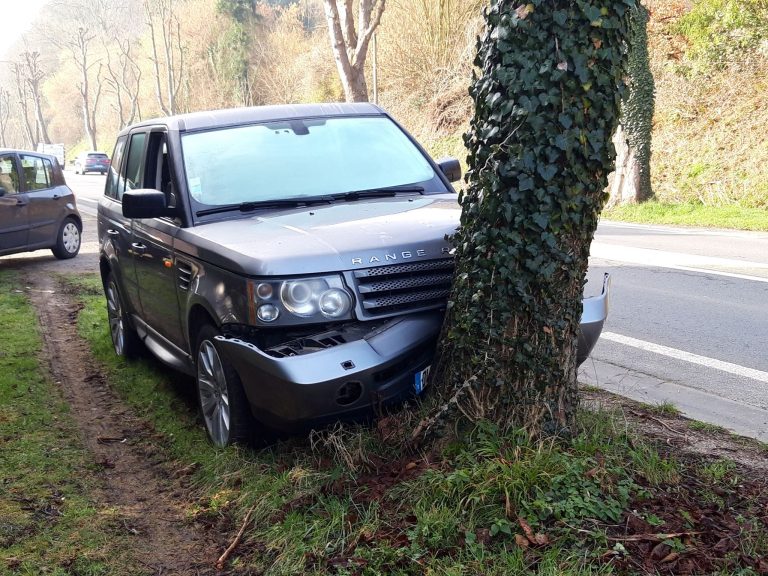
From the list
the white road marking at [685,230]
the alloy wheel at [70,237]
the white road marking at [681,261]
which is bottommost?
the white road marking at [685,230]

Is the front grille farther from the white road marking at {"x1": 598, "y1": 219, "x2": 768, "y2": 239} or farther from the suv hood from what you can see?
the white road marking at {"x1": 598, "y1": 219, "x2": 768, "y2": 239}

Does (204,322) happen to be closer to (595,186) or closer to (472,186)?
(472,186)

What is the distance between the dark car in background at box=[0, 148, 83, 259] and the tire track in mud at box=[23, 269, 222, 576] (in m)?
5.19

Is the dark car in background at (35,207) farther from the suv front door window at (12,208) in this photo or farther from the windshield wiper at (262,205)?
the windshield wiper at (262,205)

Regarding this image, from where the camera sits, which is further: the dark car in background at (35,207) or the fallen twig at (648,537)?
the dark car in background at (35,207)

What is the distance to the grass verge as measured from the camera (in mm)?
3084

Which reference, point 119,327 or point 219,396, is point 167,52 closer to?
point 119,327

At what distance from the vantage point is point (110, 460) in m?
4.90

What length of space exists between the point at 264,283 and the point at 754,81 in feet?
63.4

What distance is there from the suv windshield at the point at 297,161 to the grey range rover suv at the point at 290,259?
0.03ft

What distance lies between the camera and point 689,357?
647 centimetres

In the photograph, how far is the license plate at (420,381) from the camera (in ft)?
13.6

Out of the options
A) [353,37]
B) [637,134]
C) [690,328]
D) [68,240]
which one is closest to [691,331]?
[690,328]

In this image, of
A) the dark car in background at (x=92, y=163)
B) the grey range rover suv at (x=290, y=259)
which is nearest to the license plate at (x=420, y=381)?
the grey range rover suv at (x=290, y=259)
